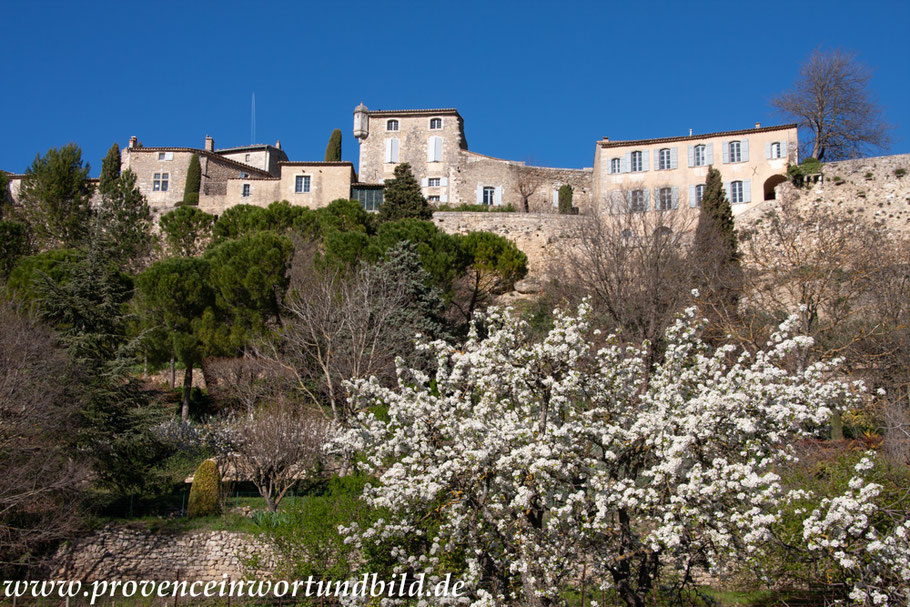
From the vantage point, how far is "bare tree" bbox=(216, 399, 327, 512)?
17.6 m

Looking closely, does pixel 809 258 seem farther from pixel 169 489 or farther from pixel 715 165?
pixel 169 489

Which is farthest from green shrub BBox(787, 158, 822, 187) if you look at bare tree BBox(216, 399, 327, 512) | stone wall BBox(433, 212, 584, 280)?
bare tree BBox(216, 399, 327, 512)

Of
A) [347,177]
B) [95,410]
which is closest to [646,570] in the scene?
[95,410]

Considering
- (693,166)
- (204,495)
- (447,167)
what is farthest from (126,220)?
(693,166)

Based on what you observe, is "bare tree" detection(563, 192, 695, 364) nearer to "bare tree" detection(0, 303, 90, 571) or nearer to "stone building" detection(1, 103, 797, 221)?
"stone building" detection(1, 103, 797, 221)

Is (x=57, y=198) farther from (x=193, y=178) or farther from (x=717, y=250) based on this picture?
(x=717, y=250)

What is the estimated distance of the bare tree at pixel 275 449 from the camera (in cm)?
1756

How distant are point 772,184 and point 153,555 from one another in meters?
31.8

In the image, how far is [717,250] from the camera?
90.1ft

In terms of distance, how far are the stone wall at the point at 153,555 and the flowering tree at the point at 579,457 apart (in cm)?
790

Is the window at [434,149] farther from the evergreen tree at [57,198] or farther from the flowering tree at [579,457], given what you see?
the flowering tree at [579,457]

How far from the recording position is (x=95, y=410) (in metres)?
17.3

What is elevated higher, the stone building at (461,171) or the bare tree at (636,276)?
the stone building at (461,171)

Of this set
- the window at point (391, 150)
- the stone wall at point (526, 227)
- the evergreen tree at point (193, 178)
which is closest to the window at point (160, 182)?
the evergreen tree at point (193, 178)
